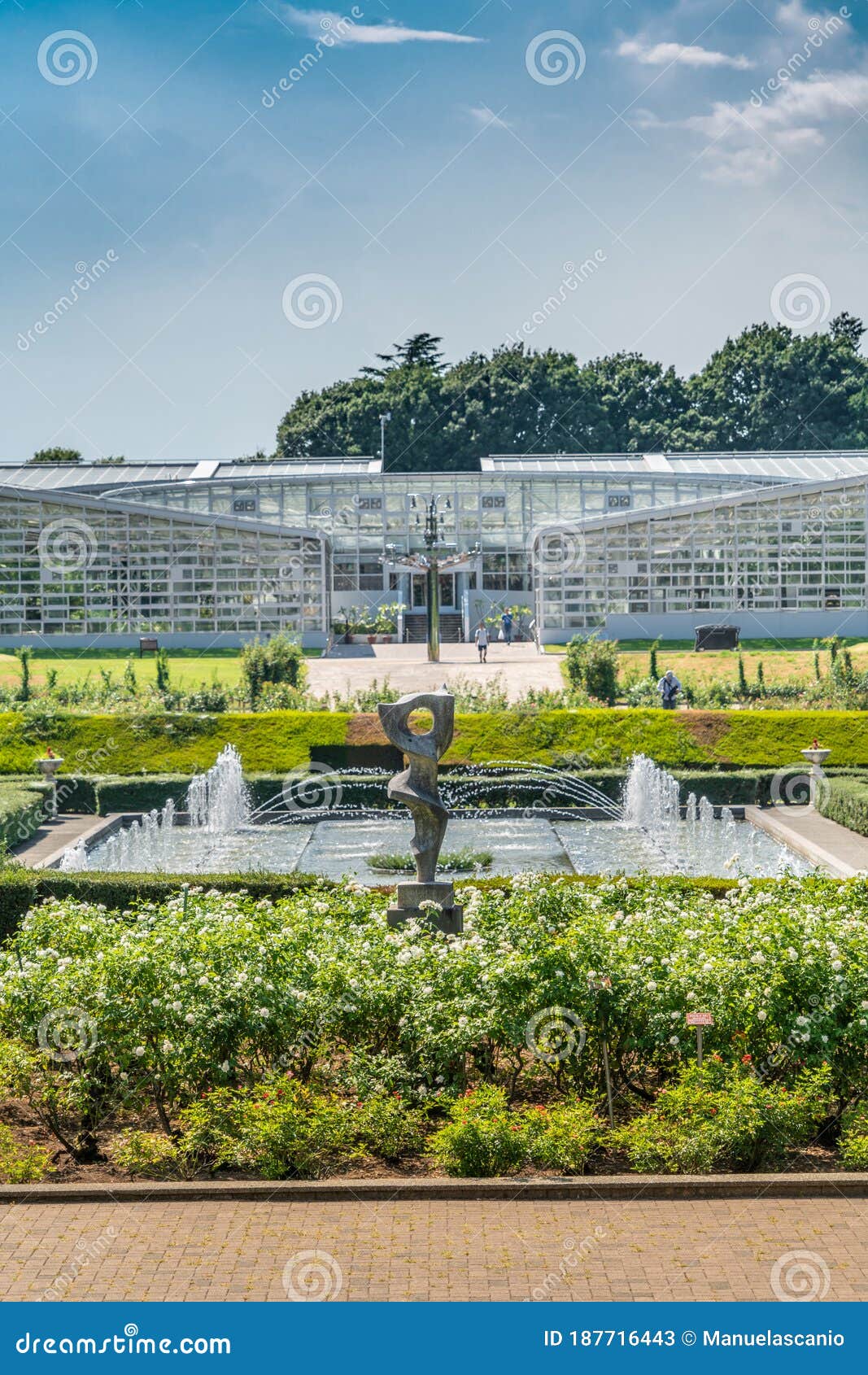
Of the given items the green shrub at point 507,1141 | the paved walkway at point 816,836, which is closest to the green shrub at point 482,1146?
the green shrub at point 507,1141

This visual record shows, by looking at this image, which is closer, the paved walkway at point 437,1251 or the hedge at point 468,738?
the paved walkway at point 437,1251

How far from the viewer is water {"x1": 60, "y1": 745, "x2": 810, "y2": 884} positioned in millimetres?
17594

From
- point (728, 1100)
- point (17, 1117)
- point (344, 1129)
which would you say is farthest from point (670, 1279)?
point (17, 1117)

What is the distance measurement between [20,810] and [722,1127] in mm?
14288

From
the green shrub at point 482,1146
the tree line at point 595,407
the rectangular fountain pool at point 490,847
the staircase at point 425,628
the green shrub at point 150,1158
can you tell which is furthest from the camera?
the tree line at point 595,407

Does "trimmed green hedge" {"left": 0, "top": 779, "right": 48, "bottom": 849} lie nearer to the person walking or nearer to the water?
the water

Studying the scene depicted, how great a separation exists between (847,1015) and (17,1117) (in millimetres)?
5004

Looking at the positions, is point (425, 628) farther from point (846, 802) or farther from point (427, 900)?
point (427, 900)

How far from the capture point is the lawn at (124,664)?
110 feet

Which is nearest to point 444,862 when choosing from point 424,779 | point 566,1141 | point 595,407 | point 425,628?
point 424,779

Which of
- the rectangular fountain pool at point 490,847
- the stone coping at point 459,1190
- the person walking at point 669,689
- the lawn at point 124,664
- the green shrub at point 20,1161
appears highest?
the lawn at point 124,664

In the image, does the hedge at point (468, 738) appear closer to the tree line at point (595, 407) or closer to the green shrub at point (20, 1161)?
the green shrub at point (20, 1161)

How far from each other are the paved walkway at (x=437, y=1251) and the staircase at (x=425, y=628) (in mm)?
39343

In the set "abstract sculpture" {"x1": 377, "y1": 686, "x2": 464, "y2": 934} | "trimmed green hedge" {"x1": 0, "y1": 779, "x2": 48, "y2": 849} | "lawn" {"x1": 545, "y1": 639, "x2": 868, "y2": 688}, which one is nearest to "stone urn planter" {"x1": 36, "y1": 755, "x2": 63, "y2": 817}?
"trimmed green hedge" {"x1": 0, "y1": 779, "x2": 48, "y2": 849}
